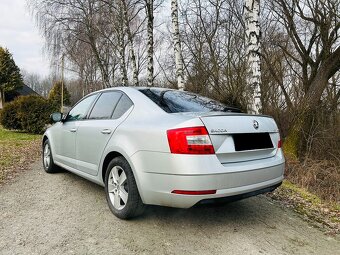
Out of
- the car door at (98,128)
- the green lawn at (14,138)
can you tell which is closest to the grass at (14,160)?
the green lawn at (14,138)

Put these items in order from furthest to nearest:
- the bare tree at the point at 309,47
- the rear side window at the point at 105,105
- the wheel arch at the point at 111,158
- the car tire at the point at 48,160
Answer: the bare tree at the point at 309,47 → the car tire at the point at 48,160 → the rear side window at the point at 105,105 → the wheel arch at the point at 111,158

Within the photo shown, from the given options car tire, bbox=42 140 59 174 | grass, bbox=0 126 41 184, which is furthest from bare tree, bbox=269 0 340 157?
grass, bbox=0 126 41 184

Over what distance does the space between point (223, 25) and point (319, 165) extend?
1098 cm

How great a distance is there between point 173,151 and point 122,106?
1252mm

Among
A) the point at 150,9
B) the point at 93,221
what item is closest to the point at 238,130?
the point at 93,221

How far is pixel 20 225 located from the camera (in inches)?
137

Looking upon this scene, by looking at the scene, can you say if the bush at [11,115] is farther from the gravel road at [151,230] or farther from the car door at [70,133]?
the gravel road at [151,230]

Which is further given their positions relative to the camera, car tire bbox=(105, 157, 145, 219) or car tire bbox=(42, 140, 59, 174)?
car tire bbox=(42, 140, 59, 174)

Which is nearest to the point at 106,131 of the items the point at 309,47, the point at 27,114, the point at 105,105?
the point at 105,105

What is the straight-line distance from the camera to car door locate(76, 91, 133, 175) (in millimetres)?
3902

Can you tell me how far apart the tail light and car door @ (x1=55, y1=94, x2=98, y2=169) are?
2193 mm

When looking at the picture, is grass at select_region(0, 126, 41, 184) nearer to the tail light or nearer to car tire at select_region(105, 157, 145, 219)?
car tire at select_region(105, 157, 145, 219)

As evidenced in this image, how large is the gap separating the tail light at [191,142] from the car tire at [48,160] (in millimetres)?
3614

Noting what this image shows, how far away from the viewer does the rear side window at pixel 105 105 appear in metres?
4.13
